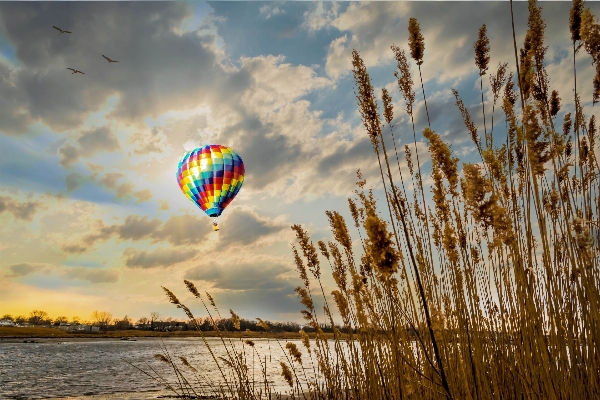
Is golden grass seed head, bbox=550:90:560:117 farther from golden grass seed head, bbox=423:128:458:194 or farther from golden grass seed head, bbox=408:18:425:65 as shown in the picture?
golden grass seed head, bbox=423:128:458:194

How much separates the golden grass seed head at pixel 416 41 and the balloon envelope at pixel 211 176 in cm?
1604

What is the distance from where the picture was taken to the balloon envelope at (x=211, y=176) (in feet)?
56.3

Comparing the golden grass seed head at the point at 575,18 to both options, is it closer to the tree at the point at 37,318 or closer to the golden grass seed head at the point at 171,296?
the golden grass seed head at the point at 171,296

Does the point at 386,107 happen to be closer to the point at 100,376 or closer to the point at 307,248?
the point at 307,248

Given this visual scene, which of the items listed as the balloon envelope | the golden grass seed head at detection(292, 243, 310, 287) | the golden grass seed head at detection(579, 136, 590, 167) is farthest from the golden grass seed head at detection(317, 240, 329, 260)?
the balloon envelope

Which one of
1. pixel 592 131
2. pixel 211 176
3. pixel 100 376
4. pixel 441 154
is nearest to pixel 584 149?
pixel 592 131

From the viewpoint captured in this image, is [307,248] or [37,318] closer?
[307,248]

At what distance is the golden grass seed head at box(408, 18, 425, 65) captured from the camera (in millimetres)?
1717

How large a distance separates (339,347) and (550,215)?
8.03ft

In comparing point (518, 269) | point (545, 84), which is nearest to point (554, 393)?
point (518, 269)

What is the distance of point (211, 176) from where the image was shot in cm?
1711

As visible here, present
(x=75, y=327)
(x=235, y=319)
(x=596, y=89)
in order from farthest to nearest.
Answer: (x=75, y=327) < (x=235, y=319) < (x=596, y=89)

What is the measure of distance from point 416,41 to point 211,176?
16.1 meters

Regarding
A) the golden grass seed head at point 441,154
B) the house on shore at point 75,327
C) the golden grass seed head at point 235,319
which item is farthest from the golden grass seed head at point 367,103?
the house on shore at point 75,327
